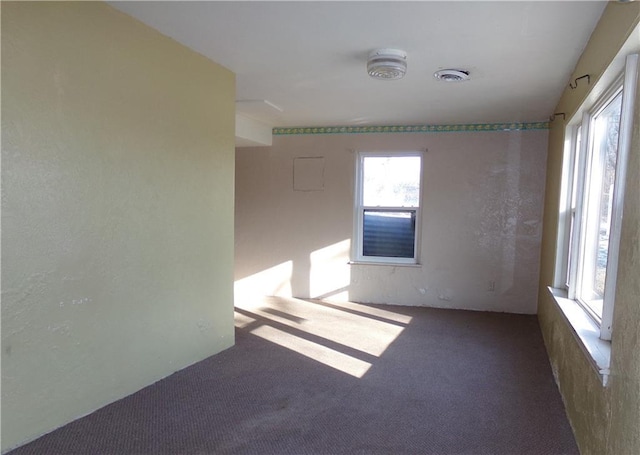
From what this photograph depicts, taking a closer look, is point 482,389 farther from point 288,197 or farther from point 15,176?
point 288,197

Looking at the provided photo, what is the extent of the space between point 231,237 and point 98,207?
1346 mm

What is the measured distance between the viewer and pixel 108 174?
→ 8.30ft

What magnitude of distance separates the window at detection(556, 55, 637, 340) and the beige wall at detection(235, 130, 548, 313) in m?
1.61

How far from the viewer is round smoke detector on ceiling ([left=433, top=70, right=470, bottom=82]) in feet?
10.7

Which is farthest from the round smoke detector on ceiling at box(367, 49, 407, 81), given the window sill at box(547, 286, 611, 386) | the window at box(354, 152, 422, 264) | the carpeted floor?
the window at box(354, 152, 422, 264)

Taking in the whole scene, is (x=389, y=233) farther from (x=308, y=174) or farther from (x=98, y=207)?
(x=98, y=207)

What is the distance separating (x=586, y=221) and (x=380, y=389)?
5.91 feet

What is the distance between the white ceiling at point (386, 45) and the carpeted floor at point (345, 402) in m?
2.26

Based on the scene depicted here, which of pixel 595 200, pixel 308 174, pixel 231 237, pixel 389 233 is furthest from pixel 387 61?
pixel 389 233

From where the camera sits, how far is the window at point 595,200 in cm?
199

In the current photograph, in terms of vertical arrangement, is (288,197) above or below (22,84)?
below

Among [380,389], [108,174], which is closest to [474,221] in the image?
[380,389]

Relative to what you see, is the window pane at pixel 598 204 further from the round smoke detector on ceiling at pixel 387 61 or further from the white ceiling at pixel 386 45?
the round smoke detector on ceiling at pixel 387 61

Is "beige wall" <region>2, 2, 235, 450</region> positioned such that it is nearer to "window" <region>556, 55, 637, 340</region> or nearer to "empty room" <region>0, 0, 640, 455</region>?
"empty room" <region>0, 0, 640, 455</region>
